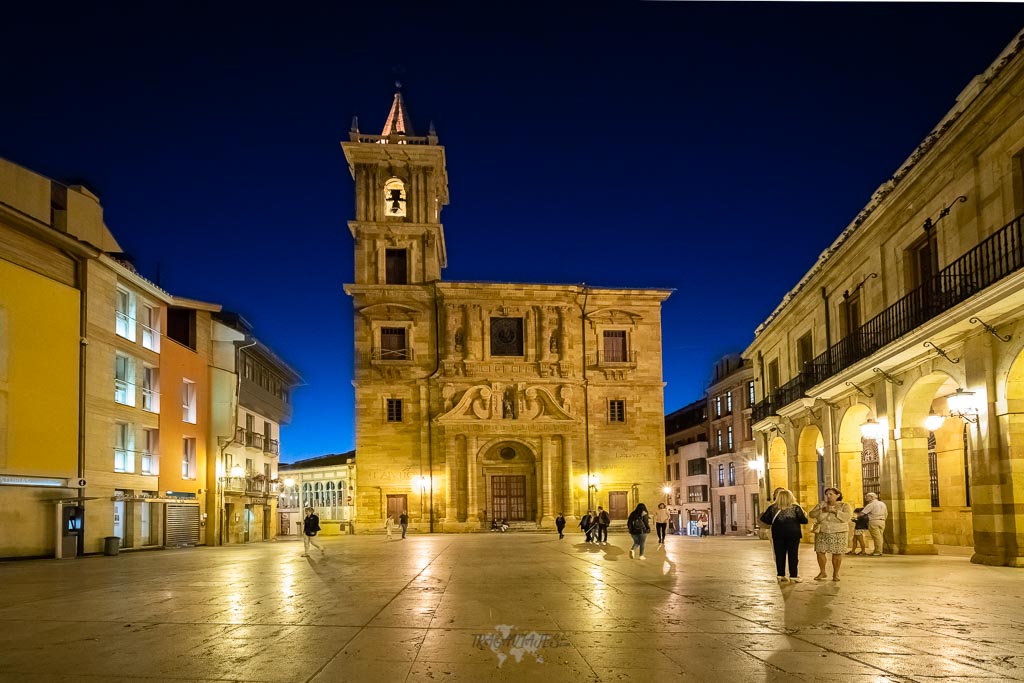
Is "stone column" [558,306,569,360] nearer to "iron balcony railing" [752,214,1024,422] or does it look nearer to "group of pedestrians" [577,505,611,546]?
"group of pedestrians" [577,505,611,546]

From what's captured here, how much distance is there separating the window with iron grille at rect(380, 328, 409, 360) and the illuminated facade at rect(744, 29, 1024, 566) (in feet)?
73.1

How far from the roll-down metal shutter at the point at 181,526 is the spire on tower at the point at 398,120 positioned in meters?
26.0

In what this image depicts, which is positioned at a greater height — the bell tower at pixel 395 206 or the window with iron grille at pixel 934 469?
the bell tower at pixel 395 206

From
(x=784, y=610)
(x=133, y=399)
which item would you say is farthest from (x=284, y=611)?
(x=133, y=399)

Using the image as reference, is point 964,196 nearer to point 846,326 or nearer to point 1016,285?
point 1016,285

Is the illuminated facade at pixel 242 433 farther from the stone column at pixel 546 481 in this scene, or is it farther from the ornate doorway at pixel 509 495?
the stone column at pixel 546 481

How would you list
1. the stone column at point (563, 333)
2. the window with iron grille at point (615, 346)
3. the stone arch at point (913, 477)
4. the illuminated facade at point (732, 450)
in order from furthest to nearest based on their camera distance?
1. the illuminated facade at point (732, 450)
2. the window with iron grille at point (615, 346)
3. the stone column at point (563, 333)
4. the stone arch at point (913, 477)

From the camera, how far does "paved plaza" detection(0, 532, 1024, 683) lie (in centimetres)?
664

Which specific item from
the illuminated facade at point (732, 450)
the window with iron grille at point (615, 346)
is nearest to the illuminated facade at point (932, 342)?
the window with iron grille at point (615, 346)

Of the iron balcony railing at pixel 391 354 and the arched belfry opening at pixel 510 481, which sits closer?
the iron balcony railing at pixel 391 354

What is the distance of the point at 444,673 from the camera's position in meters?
6.52

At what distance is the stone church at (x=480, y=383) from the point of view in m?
46.7

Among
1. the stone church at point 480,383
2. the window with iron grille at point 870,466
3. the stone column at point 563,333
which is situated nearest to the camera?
the window with iron grille at point 870,466

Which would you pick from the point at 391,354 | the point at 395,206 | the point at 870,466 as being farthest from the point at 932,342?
the point at 395,206
